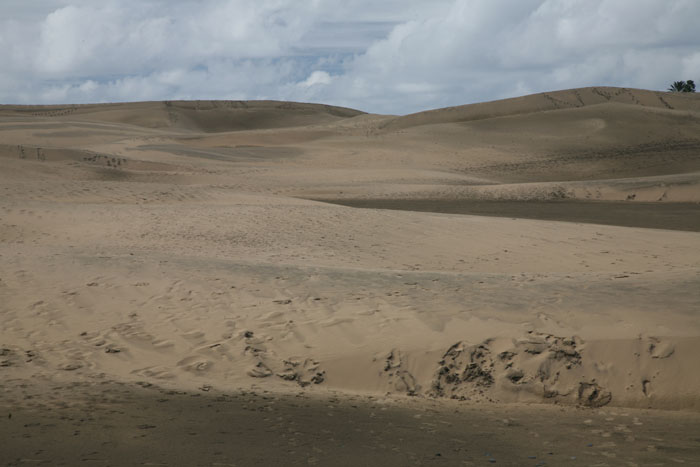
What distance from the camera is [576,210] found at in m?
17.9

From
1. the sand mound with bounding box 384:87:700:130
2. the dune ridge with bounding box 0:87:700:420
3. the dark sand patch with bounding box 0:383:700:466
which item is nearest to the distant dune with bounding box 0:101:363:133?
the sand mound with bounding box 384:87:700:130

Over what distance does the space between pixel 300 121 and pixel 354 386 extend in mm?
66350

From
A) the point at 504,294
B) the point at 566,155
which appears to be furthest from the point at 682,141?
the point at 504,294

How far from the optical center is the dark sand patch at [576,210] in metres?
15.6

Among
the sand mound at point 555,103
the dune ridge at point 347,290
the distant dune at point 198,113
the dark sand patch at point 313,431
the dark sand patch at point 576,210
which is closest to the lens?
the dark sand patch at point 313,431

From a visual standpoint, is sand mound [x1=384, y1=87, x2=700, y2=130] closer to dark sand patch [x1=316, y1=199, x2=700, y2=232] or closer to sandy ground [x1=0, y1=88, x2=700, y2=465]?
dark sand patch [x1=316, y1=199, x2=700, y2=232]

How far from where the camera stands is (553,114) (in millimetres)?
40750

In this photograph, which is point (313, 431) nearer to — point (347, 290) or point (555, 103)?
point (347, 290)

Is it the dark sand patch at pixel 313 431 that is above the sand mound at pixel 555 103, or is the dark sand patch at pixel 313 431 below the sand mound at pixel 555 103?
below

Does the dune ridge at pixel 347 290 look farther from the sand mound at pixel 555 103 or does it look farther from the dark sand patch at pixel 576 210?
the sand mound at pixel 555 103

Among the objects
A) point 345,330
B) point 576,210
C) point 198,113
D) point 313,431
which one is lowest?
point 313,431

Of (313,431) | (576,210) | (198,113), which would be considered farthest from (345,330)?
(198,113)

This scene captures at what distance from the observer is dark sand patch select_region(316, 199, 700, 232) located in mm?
15594

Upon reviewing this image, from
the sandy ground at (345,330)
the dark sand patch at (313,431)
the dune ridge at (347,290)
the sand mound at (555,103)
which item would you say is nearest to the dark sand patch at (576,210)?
the dune ridge at (347,290)
